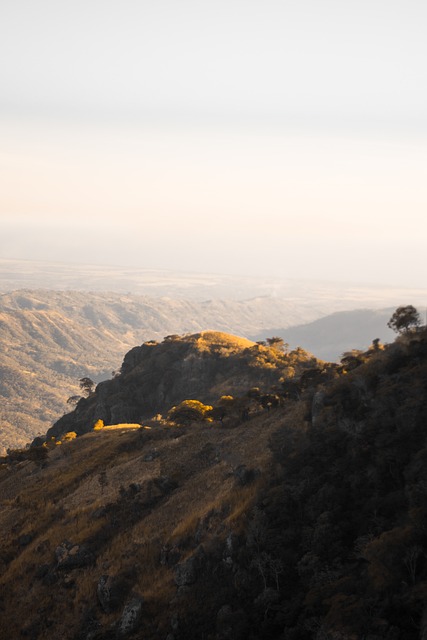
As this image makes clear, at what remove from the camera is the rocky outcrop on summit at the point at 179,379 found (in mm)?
138000

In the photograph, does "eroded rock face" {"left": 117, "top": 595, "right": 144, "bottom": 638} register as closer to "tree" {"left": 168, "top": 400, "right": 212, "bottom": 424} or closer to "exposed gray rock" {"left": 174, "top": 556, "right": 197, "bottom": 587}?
"exposed gray rock" {"left": 174, "top": 556, "right": 197, "bottom": 587}

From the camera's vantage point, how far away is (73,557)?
167 ft

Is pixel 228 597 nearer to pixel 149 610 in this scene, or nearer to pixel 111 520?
pixel 149 610

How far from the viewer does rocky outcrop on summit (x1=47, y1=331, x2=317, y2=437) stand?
13800 centimetres

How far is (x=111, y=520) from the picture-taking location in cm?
5619

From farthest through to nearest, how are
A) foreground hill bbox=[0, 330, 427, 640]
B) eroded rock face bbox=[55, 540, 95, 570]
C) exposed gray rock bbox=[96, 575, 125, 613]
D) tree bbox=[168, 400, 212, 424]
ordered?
tree bbox=[168, 400, 212, 424] → eroded rock face bbox=[55, 540, 95, 570] → exposed gray rock bbox=[96, 575, 125, 613] → foreground hill bbox=[0, 330, 427, 640]

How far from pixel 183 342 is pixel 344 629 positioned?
135 m

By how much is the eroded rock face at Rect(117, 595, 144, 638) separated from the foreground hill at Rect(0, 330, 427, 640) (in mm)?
95

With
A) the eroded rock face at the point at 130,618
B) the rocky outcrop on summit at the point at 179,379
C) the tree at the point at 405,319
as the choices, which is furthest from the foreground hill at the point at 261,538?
the rocky outcrop on summit at the point at 179,379

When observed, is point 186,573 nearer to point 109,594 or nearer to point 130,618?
point 130,618

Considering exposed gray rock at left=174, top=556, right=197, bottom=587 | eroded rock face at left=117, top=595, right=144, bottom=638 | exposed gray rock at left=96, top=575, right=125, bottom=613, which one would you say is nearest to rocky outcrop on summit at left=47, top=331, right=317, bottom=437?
exposed gray rock at left=96, top=575, right=125, bottom=613

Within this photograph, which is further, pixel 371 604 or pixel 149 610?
pixel 149 610

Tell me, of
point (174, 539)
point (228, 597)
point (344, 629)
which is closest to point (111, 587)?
point (174, 539)

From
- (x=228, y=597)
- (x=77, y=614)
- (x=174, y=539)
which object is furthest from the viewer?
(x=174, y=539)
